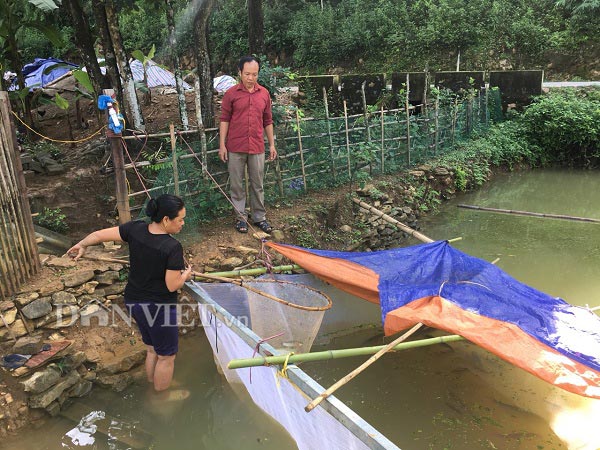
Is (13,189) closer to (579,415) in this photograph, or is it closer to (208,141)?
(208,141)

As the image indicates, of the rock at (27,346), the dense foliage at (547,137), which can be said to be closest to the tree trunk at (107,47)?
the rock at (27,346)

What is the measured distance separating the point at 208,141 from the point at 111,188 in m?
1.21

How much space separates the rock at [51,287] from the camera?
3119 millimetres

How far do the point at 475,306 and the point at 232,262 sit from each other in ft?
6.93

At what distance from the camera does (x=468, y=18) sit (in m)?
13.9

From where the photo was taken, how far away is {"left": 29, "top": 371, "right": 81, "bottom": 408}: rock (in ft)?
9.07

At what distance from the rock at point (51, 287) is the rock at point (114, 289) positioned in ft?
1.05

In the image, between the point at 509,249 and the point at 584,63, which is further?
the point at 584,63

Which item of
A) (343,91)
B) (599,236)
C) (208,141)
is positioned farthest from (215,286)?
(343,91)

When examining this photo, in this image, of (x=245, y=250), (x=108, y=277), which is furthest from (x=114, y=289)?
(x=245, y=250)

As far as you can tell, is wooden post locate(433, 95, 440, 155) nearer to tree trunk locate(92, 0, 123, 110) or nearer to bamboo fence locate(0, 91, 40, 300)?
tree trunk locate(92, 0, 123, 110)

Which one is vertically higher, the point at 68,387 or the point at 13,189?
the point at 13,189

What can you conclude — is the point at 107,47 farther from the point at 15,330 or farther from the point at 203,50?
the point at 15,330

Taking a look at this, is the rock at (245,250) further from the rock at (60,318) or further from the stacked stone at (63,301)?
the rock at (60,318)
